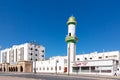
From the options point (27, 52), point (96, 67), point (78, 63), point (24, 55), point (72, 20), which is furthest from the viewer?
point (24, 55)

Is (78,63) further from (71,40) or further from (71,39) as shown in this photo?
(71,39)

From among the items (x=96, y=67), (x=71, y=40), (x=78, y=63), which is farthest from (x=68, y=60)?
(x=96, y=67)

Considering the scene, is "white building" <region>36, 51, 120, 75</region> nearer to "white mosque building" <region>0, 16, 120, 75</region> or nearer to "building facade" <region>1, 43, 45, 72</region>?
"white mosque building" <region>0, 16, 120, 75</region>

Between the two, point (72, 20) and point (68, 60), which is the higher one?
point (72, 20)

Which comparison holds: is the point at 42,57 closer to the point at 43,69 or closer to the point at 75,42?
the point at 43,69

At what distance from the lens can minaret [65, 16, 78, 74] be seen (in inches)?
3553

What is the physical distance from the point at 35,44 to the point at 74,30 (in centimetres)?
5458

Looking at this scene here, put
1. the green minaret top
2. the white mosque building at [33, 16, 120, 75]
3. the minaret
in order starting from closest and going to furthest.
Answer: the white mosque building at [33, 16, 120, 75] < the minaret < the green minaret top

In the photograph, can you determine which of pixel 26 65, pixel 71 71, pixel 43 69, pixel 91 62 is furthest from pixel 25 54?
pixel 91 62

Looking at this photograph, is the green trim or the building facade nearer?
the green trim

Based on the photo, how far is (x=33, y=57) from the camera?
141250 mm

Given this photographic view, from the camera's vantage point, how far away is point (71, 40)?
3556 inches

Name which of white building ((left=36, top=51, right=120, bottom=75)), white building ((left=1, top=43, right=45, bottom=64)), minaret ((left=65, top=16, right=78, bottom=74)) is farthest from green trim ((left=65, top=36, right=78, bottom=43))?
white building ((left=1, top=43, right=45, bottom=64))

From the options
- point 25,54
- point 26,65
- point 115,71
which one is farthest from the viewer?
point 25,54
